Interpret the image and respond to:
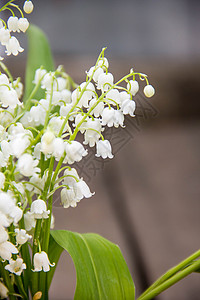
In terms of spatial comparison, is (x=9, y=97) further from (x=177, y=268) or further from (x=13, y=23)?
(x=177, y=268)

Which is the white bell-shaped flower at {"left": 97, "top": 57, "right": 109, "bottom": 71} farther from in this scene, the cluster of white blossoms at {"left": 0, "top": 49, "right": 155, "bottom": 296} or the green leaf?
the green leaf

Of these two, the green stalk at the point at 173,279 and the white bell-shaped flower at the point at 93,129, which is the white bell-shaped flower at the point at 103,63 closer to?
the white bell-shaped flower at the point at 93,129

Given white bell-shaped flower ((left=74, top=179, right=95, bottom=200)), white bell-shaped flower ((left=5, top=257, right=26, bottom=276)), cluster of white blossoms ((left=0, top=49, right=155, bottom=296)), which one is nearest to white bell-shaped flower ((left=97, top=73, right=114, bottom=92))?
cluster of white blossoms ((left=0, top=49, right=155, bottom=296))

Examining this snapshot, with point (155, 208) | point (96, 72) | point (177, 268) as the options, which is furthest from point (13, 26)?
point (155, 208)

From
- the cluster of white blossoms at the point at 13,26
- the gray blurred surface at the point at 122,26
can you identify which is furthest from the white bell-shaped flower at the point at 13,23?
the gray blurred surface at the point at 122,26

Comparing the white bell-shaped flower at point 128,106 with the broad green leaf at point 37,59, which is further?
the broad green leaf at point 37,59
